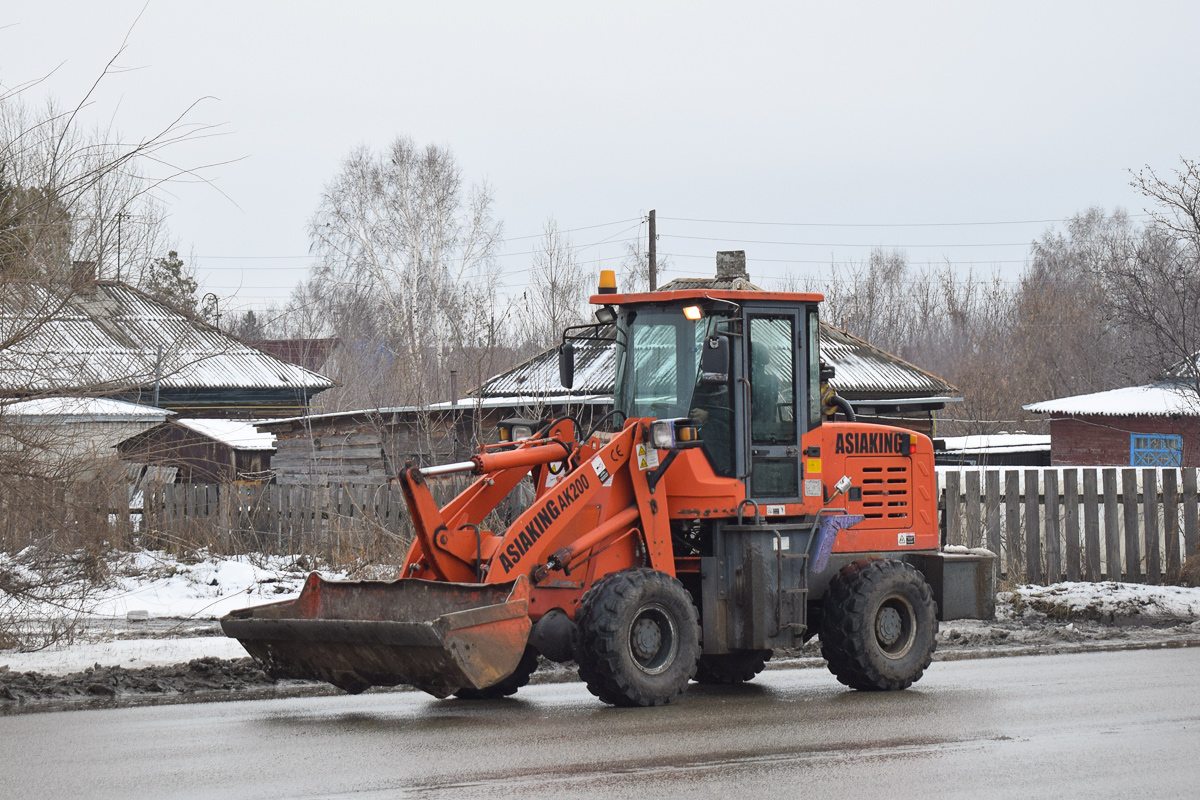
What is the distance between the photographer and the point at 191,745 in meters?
8.05

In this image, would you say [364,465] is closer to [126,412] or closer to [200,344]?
[126,412]

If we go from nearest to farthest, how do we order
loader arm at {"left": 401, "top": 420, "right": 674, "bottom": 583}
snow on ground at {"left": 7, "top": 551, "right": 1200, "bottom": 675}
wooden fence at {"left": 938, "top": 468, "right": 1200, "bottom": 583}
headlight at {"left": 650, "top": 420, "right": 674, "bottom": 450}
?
loader arm at {"left": 401, "top": 420, "right": 674, "bottom": 583}
headlight at {"left": 650, "top": 420, "right": 674, "bottom": 450}
snow on ground at {"left": 7, "top": 551, "right": 1200, "bottom": 675}
wooden fence at {"left": 938, "top": 468, "right": 1200, "bottom": 583}

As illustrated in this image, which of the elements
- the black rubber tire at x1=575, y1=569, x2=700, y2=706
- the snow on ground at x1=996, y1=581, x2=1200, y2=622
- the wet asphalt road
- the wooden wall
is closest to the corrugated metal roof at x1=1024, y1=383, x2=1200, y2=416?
the wooden wall

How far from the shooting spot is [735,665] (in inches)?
434

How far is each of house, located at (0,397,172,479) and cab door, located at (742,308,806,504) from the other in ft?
16.6

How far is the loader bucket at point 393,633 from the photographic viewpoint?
858 cm

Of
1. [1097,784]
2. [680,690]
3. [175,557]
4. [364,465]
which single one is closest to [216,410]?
[364,465]

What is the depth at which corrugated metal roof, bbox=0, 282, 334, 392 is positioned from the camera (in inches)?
400

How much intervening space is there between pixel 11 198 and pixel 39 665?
12.8ft

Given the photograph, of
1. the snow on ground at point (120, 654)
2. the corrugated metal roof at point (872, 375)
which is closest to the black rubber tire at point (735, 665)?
the snow on ground at point (120, 654)

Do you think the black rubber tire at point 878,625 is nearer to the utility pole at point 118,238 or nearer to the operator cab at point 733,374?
the operator cab at point 733,374

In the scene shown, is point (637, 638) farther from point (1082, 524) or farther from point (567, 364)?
point (1082, 524)

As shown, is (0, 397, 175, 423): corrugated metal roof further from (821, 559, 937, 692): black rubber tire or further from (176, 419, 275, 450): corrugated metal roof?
(176, 419, 275, 450): corrugated metal roof

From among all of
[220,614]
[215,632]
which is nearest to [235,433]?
[220,614]
